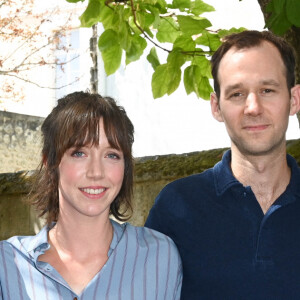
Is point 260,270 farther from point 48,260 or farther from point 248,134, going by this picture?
point 48,260

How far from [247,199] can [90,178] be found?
54cm

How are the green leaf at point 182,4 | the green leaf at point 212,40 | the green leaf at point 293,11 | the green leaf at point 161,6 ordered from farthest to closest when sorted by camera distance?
the green leaf at point 161,6 → the green leaf at point 182,4 → the green leaf at point 212,40 → the green leaf at point 293,11

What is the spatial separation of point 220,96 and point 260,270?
65cm

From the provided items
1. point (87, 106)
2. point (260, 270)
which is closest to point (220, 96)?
point (87, 106)

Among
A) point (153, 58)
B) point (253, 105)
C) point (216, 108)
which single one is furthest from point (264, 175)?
point (153, 58)

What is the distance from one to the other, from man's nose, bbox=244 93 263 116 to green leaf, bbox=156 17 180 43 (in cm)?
110

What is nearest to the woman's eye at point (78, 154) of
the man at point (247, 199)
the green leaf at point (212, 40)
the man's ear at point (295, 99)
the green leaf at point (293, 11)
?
the man at point (247, 199)

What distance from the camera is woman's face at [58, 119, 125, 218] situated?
222 cm

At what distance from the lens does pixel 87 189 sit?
7.31ft

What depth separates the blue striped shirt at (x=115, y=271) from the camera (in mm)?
2104

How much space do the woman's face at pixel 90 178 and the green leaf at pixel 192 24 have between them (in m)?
0.79

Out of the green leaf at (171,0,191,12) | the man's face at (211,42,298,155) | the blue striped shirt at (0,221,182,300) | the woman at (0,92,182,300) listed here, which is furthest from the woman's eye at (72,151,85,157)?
the green leaf at (171,0,191,12)

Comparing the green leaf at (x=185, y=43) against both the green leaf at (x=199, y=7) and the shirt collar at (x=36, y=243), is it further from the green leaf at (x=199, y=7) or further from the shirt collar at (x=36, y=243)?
the shirt collar at (x=36, y=243)

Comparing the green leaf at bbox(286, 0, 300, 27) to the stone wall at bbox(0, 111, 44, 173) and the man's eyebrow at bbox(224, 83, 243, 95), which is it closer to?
the man's eyebrow at bbox(224, 83, 243, 95)
